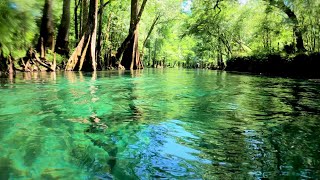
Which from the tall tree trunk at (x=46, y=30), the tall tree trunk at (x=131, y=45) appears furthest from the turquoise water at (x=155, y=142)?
the tall tree trunk at (x=131, y=45)

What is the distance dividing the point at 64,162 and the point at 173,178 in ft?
3.23

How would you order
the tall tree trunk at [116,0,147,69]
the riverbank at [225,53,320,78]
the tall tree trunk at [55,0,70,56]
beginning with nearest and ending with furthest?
the riverbank at [225,53,320,78], the tall tree trunk at [55,0,70,56], the tall tree trunk at [116,0,147,69]

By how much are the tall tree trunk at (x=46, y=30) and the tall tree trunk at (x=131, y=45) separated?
31.1 feet

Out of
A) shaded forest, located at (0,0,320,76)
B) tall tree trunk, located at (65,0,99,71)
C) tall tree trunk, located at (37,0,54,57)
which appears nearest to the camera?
shaded forest, located at (0,0,320,76)

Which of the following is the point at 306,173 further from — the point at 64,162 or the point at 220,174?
the point at 64,162

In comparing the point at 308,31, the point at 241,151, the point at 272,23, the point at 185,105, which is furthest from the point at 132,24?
the point at 241,151

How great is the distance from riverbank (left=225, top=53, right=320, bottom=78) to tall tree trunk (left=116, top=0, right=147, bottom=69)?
11.2 m

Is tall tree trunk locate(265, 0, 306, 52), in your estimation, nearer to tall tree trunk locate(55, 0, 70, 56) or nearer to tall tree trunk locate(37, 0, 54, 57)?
tall tree trunk locate(55, 0, 70, 56)

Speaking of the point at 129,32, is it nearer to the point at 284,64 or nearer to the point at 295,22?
the point at 284,64

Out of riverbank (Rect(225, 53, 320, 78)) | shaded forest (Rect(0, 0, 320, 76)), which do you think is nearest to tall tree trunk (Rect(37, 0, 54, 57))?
shaded forest (Rect(0, 0, 320, 76))

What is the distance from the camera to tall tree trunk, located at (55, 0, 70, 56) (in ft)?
67.0

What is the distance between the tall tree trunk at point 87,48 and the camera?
19.9 metres

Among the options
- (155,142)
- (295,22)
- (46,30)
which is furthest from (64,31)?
(155,142)

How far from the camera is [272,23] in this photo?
93.5ft
